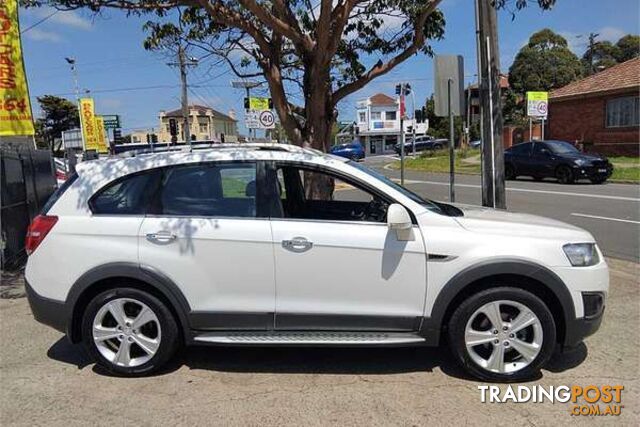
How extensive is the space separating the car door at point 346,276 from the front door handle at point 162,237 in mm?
741

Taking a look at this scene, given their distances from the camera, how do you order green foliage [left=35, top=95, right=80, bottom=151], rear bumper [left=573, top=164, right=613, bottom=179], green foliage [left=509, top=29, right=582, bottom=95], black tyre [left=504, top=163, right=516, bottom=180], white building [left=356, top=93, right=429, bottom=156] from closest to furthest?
1. rear bumper [left=573, top=164, right=613, bottom=179]
2. black tyre [left=504, top=163, right=516, bottom=180]
3. green foliage [left=509, top=29, right=582, bottom=95]
4. green foliage [left=35, top=95, right=80, bottom=151]
5. white building [left=356, top=93, right=429, bottom=156]

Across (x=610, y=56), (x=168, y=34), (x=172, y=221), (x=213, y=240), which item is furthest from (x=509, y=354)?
(x=610, y=56)

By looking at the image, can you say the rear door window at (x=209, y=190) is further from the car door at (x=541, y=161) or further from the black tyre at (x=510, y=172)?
the black tyre at (x=510, y=172)

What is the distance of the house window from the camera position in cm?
2695

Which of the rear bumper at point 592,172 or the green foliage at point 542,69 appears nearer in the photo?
the rear bumper at point 592,172

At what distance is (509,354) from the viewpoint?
12.8 ft

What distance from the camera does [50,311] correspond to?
161 inches

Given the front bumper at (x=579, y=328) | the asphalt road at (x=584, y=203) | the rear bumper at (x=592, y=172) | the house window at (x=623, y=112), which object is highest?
the house window at (x=623, y=112)

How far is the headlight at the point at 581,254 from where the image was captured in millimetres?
3855

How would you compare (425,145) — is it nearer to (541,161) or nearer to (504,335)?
(541,161)

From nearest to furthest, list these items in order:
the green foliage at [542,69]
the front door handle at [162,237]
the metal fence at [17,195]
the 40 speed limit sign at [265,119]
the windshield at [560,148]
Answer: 1. the front door handle at [162,237]
2. the metal fence at [17,195]
3. the 40 speed limit sign at [265,119]
4. the windshield at [560,148]
5. the green foliage at [542,69]

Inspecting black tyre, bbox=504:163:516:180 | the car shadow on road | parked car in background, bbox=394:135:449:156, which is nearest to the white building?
parked car in background, bbox=394:135:449:156

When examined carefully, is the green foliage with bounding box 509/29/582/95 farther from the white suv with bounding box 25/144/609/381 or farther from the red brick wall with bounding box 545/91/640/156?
the white suv with bounding box 25/144/609/381

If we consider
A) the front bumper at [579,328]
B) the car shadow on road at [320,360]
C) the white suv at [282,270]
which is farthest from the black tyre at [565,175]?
the front bumper at [579,328]
